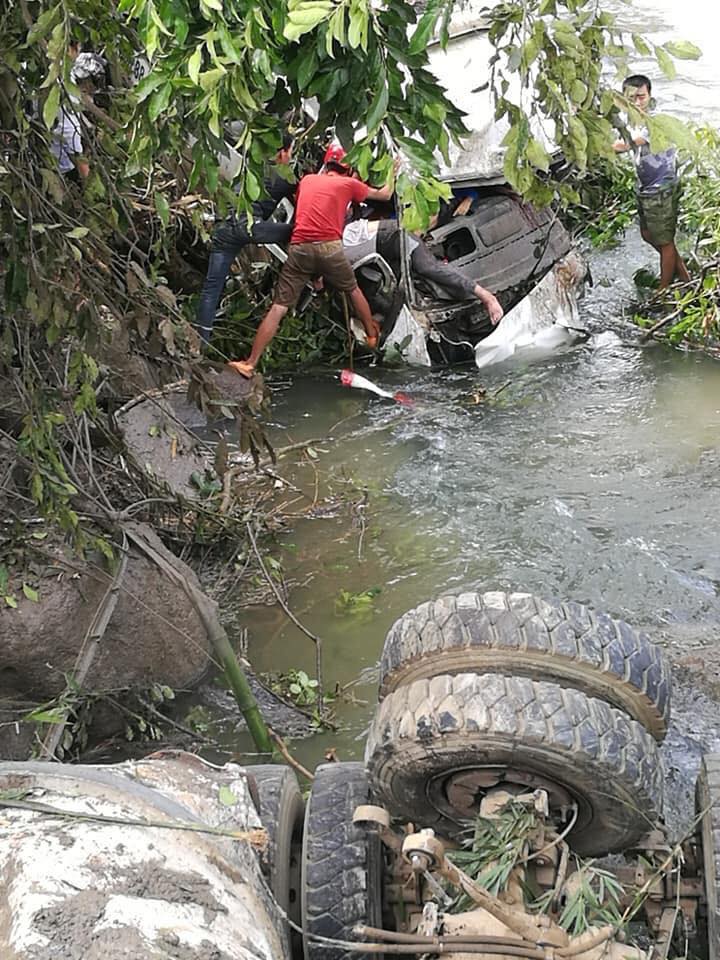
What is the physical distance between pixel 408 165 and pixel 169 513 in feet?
11.4

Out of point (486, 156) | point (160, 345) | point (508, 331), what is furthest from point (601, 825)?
point (486, 156)

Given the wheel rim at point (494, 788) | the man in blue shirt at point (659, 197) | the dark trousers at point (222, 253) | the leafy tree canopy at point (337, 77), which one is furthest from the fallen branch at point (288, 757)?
the man in blue shirt at point (659, 197)

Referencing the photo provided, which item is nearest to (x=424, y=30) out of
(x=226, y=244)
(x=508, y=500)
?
(x=508, y=500)

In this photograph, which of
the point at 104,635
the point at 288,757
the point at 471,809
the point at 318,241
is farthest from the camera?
the point at 318,241

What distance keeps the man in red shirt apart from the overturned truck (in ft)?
14.6

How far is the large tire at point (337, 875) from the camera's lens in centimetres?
287

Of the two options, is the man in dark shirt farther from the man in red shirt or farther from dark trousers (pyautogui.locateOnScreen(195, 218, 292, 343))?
the man in red shirt

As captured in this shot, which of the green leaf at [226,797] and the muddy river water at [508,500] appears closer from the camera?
the green leaf at [226,797]

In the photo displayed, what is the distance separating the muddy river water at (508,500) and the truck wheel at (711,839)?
4.89ft

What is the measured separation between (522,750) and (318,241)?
5288mm

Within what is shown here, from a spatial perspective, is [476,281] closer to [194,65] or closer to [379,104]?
[379,104]

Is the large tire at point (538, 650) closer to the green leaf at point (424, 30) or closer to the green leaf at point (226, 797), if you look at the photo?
the green leaf at point (226, 797)

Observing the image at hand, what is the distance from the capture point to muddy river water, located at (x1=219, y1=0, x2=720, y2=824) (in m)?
5.36

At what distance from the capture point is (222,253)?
7719 mm
